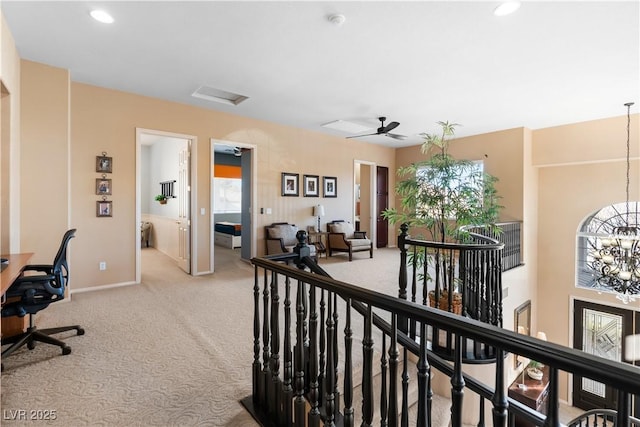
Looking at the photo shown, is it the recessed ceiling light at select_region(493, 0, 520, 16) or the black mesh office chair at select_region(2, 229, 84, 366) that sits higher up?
the recessed ceiling light at select_region(493, 0, 520, 16)

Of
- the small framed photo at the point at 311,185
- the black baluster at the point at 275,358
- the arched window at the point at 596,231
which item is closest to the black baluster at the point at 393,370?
the black baluster at the point at 275,358

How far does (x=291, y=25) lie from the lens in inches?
109

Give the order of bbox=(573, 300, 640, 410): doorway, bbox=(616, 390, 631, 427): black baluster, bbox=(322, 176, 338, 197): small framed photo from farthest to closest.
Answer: bbox=(322, 176, 338, 197): small framed photo, bbox=(573, 300, 640, 410): doorway, bbox=(616, 390, 631, 427): black baluster

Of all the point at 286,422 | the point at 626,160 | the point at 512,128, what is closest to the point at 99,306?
the point at 286,422

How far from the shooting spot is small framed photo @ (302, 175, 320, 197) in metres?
6.70

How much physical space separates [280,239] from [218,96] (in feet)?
8.54

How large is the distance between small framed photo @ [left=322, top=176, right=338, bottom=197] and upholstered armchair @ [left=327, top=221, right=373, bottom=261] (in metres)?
0.66

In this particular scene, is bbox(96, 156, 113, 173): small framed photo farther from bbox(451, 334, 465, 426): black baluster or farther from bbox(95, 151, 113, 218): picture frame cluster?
bbox(451, 334, 465, 426): black baluster

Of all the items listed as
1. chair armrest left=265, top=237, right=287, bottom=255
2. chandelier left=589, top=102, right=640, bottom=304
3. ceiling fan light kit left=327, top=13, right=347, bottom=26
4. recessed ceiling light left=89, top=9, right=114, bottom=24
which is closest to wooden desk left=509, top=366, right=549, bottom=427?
chandelier left=589, top=102, right=640, bottom=304

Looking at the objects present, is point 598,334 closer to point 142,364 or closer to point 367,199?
point 367,199

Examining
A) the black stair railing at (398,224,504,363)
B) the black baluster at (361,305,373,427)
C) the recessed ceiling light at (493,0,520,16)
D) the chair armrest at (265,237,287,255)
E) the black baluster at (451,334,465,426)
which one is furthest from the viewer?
the chair armrest at (265,237,287,255)

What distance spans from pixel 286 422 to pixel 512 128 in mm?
6781

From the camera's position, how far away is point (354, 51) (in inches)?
126

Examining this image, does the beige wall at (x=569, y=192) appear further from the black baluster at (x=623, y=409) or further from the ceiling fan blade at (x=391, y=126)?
the black baluster at (x=623, y=409)
